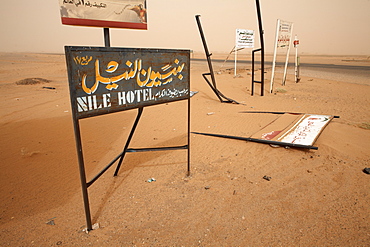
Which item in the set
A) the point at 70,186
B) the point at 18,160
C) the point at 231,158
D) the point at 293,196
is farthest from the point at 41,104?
the point at 293,196

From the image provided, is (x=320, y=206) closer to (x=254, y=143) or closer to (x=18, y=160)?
(x=254, y=143)

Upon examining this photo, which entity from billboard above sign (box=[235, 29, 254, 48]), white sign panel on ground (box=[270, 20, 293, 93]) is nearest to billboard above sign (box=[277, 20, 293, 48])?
white sign panel on ground (box=[270, 20, 293, 93])

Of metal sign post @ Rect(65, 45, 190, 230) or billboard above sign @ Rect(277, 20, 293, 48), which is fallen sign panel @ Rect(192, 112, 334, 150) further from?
billboard above sign @ Rect(277, 20, 293, 48)

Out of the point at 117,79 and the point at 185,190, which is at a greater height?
the point at 117,79

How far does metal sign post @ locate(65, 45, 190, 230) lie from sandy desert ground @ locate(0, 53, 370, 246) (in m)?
0.57

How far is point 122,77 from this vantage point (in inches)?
86.5

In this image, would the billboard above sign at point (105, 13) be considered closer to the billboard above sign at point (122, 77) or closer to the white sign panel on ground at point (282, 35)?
the billboard above sign at point (122, 77)

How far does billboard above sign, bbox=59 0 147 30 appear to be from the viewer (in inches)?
99.1

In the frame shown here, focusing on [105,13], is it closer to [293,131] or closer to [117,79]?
[117,79]

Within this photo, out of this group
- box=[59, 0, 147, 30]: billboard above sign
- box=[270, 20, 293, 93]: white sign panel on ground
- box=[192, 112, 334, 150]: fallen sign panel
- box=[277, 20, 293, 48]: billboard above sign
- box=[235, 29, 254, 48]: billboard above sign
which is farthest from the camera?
box=[235, 29, 254, 48]: billboard above sign

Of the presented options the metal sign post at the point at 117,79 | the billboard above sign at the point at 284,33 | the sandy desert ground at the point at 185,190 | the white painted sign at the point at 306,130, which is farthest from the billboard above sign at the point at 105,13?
the billboard above sign at the point at 284,33

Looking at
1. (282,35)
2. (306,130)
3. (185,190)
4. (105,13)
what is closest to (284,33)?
(282,35)

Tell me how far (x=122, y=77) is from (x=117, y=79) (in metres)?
0.06

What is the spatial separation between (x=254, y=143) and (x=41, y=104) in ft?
22.3
